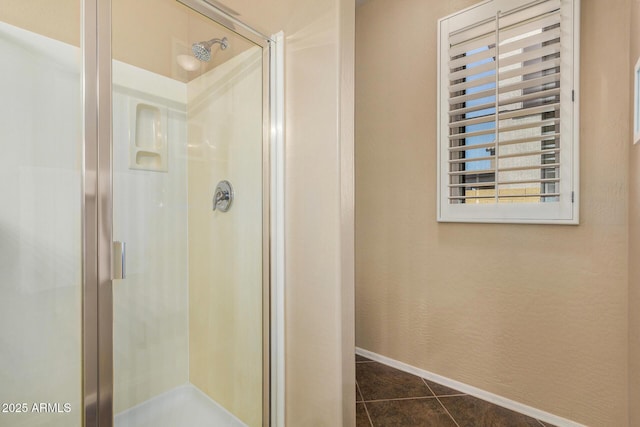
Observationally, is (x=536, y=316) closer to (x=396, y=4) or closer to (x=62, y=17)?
(x=396, y=4)

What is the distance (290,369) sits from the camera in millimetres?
1395

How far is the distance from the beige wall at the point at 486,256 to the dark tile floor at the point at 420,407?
0.34ft

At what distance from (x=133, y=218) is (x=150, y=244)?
14 cm

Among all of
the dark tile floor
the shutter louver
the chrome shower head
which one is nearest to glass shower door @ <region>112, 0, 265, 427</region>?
the chrome shower head

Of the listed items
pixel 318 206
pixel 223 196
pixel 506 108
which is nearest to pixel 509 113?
pixel 506 108

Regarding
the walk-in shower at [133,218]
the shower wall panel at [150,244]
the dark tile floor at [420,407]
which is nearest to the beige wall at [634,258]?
the dark tile floor at [420,407]

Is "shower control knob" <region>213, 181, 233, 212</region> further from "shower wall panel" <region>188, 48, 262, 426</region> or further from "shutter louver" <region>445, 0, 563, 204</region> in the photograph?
"shutter louver" <region>445, 0, 563, 204</region>

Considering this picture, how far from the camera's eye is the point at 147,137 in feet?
3.99

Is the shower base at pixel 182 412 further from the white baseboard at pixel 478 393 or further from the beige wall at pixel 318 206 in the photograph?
the white baseboard at pixel 478 393

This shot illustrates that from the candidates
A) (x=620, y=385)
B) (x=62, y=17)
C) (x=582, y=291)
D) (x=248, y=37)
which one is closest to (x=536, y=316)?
(x=582, y=291)

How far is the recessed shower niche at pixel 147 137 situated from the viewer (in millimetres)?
1155

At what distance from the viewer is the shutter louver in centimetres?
157

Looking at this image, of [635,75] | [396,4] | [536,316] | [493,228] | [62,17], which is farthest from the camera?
[396,4]

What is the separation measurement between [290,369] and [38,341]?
942 mm
